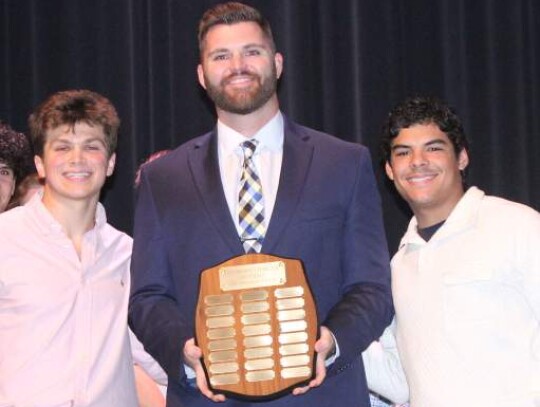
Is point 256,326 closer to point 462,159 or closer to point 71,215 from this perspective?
point 71,215

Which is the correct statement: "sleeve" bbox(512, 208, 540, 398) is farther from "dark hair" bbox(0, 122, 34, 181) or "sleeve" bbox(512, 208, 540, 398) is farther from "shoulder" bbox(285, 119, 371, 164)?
"dark hair" bbox(0, 122, 34, 181)

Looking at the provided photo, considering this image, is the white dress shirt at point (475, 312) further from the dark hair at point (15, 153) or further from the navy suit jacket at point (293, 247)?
the dark hair at point (15, 153)

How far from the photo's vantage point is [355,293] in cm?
208

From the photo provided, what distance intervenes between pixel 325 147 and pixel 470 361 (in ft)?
2.22

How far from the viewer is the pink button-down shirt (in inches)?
87.2

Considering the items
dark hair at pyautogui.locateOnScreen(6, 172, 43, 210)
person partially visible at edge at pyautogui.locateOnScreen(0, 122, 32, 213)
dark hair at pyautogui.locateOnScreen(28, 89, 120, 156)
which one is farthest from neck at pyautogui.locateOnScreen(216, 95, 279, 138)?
person partially visible at edge at pyautogui.locateOnScreen(0, 122, 32, 213)

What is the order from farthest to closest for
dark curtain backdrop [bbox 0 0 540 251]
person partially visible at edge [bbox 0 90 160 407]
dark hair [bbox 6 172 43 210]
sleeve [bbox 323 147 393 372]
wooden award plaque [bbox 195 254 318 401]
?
1. dark curtain backdrop [bbox 0 0 540 251]
2. dark hair [bbox 6 172 43 210]
3. person partially visible at edge [bbox 0 90 160 407]
4. sleeve [bbox 323 147 393 372]
5. wooden award plaque [bbox 195 254 318 401]

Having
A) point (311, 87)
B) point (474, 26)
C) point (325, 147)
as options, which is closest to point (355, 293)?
point (325, 147)

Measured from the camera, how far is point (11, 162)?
3133 millimetres

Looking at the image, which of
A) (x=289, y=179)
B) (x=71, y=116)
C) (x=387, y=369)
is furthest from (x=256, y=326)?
(x=71, y=116)

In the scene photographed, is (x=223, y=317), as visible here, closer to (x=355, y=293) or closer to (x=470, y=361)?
(x=355, y=293)

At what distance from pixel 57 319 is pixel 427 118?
121 cm

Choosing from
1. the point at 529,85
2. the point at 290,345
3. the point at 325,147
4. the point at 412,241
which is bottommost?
the point at 290,345

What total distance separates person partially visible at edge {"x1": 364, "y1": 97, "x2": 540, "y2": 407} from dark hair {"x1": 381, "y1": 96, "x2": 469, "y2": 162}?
0.03m
